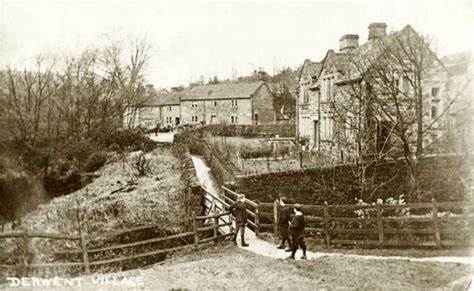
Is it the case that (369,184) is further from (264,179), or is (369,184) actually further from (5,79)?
(5,79)

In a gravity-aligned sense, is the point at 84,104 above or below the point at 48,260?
above

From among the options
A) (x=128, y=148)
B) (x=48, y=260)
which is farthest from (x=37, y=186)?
(x=128, y=148)

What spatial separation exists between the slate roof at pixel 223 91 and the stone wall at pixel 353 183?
115ft

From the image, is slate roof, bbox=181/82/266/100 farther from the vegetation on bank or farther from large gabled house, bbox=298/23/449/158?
the vegetation on bank

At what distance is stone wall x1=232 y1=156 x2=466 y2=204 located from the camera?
11024 mm

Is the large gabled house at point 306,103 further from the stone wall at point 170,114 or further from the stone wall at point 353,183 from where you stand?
Answer: the stone wall at point 170,114

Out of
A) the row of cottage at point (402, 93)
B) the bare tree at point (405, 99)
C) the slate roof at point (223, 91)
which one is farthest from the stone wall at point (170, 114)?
the bare tree at point (405, 99)

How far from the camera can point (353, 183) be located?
1447 centimetres

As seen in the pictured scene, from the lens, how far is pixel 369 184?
1366 centimetres

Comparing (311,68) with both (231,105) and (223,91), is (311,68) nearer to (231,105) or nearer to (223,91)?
(231,105)

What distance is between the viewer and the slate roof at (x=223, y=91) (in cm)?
5028

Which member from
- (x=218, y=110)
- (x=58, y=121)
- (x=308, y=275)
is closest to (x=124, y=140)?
(x=58, y=121)

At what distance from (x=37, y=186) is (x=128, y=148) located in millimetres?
3599

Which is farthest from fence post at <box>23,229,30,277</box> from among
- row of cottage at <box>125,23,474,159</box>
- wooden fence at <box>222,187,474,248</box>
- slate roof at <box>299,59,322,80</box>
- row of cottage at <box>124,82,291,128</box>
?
row of cottage at <box>124,82,291,128</box>
